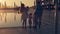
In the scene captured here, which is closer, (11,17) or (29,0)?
(29,0)

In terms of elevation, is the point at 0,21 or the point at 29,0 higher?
the point at 29,0

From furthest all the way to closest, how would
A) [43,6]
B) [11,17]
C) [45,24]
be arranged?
[11,17]
[45,24]
[43,6]

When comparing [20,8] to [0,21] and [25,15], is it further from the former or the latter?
[0,21]

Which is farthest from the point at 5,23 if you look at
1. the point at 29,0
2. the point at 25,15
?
the point at 29,0

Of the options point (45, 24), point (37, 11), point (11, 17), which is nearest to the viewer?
point (37, 11)

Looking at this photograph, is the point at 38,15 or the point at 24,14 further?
the point at 24,14

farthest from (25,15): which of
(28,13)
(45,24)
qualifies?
(45,24)

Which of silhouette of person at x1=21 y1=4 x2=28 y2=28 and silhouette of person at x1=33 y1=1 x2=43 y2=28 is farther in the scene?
silhouette of person at x1=21 y1=4 x2=28 y2=28

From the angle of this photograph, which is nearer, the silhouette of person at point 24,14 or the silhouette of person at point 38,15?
the silhouette of person at point 38,15

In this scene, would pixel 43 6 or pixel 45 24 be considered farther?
pixel 45 24

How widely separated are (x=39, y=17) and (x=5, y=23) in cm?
94

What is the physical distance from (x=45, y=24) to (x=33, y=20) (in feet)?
1.40

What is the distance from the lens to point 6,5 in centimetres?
539

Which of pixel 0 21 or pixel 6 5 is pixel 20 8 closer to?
pixel 6 5
